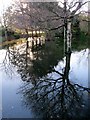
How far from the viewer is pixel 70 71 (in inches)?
430

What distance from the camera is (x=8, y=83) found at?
Answer: 9133 millimetres

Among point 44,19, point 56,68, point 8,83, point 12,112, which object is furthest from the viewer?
point 44,19

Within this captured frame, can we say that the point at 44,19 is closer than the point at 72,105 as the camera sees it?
No

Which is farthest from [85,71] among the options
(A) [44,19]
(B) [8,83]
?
(A) [44,19]

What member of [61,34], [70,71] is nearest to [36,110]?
[70,71]

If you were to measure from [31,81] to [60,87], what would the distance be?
1457mm

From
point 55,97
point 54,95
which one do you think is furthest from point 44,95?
point 55,97

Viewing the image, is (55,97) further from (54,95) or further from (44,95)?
(44,95)

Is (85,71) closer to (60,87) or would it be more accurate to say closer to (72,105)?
(60,87)

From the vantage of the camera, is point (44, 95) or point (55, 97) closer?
point (55, 97)

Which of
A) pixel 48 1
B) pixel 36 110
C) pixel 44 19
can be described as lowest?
pixel 36 110

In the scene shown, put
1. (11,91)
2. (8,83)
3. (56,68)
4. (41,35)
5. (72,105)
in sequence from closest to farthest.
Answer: (72,105)
(11,91)
(8,83)
(56,68)
(41,35)

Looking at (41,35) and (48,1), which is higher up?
(48,1)

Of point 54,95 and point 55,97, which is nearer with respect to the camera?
point 55,97
